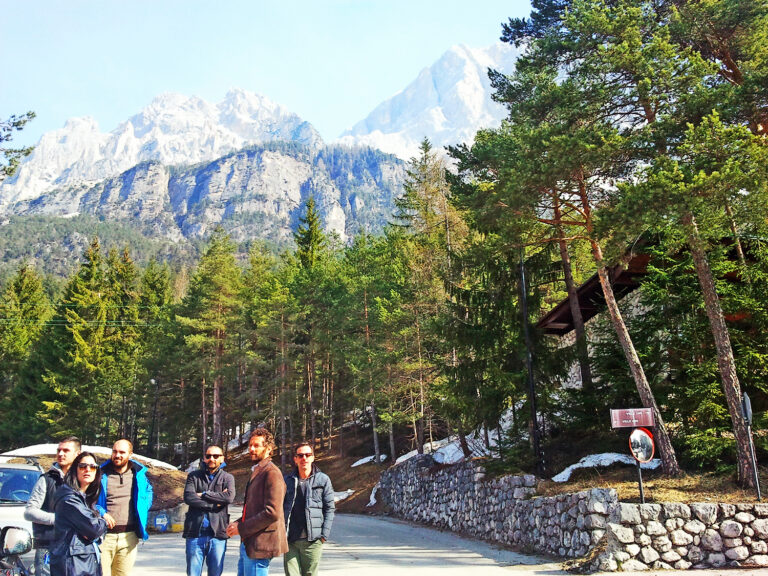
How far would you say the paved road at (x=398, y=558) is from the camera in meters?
9.75

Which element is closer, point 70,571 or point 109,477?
point 70,571

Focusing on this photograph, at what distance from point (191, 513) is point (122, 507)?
80 centimetres

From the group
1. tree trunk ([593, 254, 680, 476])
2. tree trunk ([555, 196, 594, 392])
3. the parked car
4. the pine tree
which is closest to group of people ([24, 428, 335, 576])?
the parked car

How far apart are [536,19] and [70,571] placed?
1692cm

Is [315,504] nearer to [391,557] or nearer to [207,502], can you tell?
[207,502]

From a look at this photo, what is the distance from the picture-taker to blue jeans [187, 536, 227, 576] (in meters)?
5.90

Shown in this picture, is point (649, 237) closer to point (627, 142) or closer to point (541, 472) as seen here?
point (627, 142)

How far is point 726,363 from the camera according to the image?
10.9 m

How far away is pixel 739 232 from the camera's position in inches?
501

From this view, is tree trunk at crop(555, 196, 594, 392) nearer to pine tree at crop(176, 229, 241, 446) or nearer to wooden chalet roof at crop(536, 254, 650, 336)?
wooden chalet roof at crop(536, 254, 650, 336)

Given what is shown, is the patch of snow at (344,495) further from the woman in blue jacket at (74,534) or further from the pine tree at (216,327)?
the woman in blue jacket at (74,534)

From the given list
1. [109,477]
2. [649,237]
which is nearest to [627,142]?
[649,237]

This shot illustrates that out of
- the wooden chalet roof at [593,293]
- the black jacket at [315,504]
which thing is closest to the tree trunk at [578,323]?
→ the wooden chalet roof at [593,293]

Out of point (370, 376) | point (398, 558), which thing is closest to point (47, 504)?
point (398, 558)
